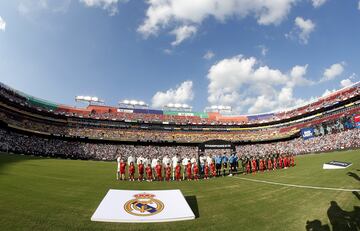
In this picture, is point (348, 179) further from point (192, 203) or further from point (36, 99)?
point (36, 99)

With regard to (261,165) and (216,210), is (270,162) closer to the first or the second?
(261,165)

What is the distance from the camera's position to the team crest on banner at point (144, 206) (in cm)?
713

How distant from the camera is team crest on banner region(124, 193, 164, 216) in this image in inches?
281

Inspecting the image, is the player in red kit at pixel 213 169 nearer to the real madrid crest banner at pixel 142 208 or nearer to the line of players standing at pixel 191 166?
the line of players standing at pixel 191 166

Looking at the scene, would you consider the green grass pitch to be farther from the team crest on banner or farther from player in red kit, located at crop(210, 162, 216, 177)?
player in red kit, located at crop(210, 162, 216, 177)

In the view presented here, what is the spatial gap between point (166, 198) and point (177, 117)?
249ft

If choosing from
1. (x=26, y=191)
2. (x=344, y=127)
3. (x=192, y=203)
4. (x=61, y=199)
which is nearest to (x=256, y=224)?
(x=192, y=203)

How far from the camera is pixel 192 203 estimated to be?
9.05 meters

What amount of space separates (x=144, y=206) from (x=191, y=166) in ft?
34.2

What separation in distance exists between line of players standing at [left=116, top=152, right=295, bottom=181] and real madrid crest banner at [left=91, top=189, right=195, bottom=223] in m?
8.05

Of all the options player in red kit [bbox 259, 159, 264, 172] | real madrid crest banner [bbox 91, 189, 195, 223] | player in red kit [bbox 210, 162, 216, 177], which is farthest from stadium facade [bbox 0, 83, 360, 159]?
real madrid crest banner [bbox 91, 189, 195, 223]

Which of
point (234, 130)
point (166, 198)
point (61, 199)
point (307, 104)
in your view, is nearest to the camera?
point (166, 198)

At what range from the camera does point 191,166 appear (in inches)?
697

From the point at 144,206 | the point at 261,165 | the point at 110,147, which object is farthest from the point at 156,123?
the point at 144,206
